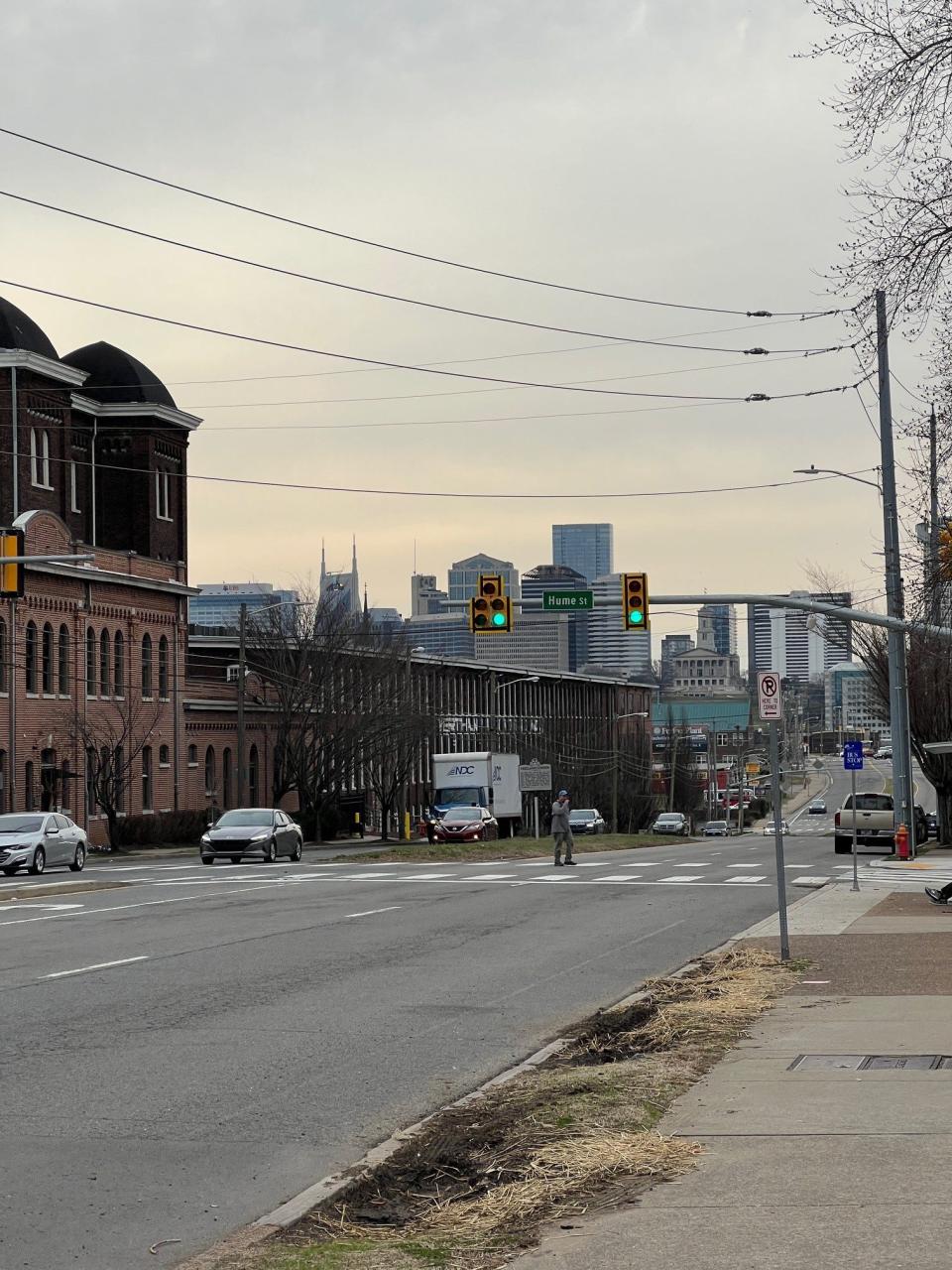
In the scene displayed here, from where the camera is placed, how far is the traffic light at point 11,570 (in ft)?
94.6

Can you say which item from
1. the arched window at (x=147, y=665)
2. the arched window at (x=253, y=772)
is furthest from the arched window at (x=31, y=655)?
the arched window at (x=253, y=772)

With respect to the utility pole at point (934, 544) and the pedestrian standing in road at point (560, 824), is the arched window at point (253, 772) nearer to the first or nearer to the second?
the pedestrian standing in road at point (560, 824)

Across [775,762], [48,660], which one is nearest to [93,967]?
[775,762]

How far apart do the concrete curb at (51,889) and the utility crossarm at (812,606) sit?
1158cm

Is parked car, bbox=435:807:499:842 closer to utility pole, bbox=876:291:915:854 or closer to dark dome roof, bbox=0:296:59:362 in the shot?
utility pole, bbox=876:291:915:854

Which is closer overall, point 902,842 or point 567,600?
point 567,600

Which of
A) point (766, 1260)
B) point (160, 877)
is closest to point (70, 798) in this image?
point (160, 877)

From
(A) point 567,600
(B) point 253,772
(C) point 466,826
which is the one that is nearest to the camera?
(A) point 567,600

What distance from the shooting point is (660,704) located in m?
194

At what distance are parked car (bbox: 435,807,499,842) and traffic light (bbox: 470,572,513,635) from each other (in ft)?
89.4

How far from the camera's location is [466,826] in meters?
58.7

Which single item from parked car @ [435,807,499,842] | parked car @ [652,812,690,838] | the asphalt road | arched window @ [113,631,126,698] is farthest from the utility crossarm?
parked car @ [652,812,690,838]

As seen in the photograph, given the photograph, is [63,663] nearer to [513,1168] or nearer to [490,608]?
[490,608]

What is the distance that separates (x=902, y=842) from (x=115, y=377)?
148 feet
